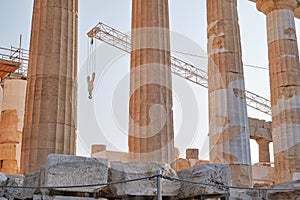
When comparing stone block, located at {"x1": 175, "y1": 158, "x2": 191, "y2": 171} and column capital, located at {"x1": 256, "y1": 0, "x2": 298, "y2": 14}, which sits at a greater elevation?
column capital, located at {"x1": 256, "y1": 0, "x2": 298, "y2": 14}

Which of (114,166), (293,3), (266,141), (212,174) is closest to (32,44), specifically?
(114,166)

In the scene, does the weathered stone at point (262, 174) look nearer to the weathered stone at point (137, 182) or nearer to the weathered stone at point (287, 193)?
the weathered stone at point (287, 193)

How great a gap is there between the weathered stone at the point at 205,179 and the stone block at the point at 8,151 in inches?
770

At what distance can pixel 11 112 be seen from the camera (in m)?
29.1

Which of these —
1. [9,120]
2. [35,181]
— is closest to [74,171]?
[35,181]

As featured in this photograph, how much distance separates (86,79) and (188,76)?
23.9 meters

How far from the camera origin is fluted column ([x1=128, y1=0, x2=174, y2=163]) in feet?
57.4

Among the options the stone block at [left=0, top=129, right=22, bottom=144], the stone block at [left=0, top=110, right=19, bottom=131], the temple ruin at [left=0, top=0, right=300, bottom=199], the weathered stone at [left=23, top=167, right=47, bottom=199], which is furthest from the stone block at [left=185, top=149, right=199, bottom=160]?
the weathered stone at [left=23, top=167, right=47, bottom=199]

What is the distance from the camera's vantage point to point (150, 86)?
1797 centimetres

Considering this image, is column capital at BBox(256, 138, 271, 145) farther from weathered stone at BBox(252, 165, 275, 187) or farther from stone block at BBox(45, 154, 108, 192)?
stone block at BBox(45, 154, 108, 192)

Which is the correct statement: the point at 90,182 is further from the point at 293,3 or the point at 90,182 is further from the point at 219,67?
the point at 293,3

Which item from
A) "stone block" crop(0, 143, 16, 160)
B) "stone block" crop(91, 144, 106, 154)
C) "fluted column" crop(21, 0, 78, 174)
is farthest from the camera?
"stone block" crop(91, 144, 106, 154)

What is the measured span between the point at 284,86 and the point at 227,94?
428 cm

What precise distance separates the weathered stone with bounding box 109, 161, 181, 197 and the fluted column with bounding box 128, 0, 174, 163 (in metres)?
7.31
